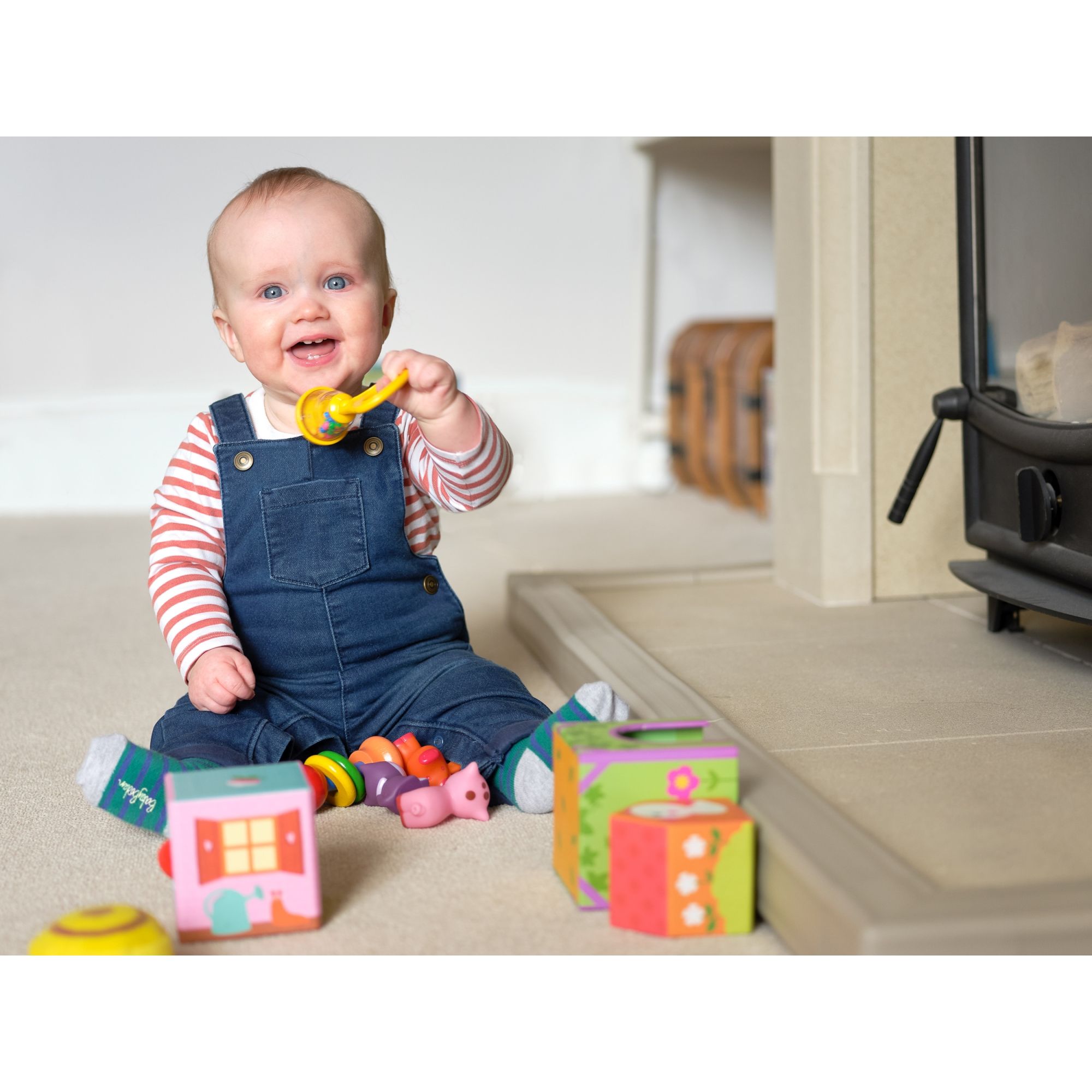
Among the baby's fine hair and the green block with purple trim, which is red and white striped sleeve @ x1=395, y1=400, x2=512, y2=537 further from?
the green block with purple trim

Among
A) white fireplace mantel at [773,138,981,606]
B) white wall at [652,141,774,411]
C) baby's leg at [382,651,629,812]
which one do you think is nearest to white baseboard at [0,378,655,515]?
white wall at [652,141,774,411]

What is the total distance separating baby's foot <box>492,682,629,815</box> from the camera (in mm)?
932

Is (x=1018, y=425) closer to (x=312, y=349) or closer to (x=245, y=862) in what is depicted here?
(x=312, y=349)

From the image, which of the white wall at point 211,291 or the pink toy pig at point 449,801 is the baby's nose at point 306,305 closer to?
the pink toy pig at point 449,801

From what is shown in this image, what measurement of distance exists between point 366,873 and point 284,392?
1.38 ft

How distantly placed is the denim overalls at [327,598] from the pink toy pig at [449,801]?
4.1 inches

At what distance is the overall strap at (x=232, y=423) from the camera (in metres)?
1.08

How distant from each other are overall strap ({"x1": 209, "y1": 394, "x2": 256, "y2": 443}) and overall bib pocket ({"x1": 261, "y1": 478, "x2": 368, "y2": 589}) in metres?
0.05

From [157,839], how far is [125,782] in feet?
0.16

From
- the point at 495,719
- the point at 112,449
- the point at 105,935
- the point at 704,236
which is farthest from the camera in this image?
Result: the point at 704,236

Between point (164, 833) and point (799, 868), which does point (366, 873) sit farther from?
point (799, 868)

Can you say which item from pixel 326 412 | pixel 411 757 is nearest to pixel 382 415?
pixel 326 412

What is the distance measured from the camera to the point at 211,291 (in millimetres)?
3016

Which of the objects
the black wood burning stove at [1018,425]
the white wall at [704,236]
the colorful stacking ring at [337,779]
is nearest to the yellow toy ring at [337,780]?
the colorful stacking ring at [337,779]
